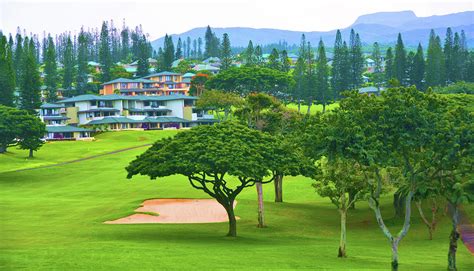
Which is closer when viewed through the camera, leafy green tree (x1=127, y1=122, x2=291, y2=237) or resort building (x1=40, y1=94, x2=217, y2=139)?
Answer: leafy green tree (x1=127, y1=122, x2=291, y2=237)

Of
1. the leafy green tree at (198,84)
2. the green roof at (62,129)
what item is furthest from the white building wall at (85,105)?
the leafy green tree at (198,84)

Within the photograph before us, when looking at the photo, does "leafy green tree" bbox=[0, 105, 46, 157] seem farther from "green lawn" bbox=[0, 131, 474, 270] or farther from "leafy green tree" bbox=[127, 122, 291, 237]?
"leafy green tree" bbox=[127, 122, 291, 237]

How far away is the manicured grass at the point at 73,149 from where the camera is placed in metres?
101

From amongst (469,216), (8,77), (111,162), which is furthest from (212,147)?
(8,77)

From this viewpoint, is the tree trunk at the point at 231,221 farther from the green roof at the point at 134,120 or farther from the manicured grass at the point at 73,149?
the green roof at the point at 134,120

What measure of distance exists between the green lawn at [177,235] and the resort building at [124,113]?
69.3 m

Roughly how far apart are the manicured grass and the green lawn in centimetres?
1727

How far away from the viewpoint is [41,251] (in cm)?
3472

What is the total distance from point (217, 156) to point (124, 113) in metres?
119

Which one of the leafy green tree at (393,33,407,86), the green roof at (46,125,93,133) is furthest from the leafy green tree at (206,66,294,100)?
the green roof at (46,125,93,133)

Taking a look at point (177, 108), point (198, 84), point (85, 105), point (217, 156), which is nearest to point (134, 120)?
point (85, 105)

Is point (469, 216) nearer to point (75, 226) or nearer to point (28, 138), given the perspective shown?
point (75, 226)

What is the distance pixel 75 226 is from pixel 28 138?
174ft

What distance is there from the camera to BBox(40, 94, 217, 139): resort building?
15325cm
